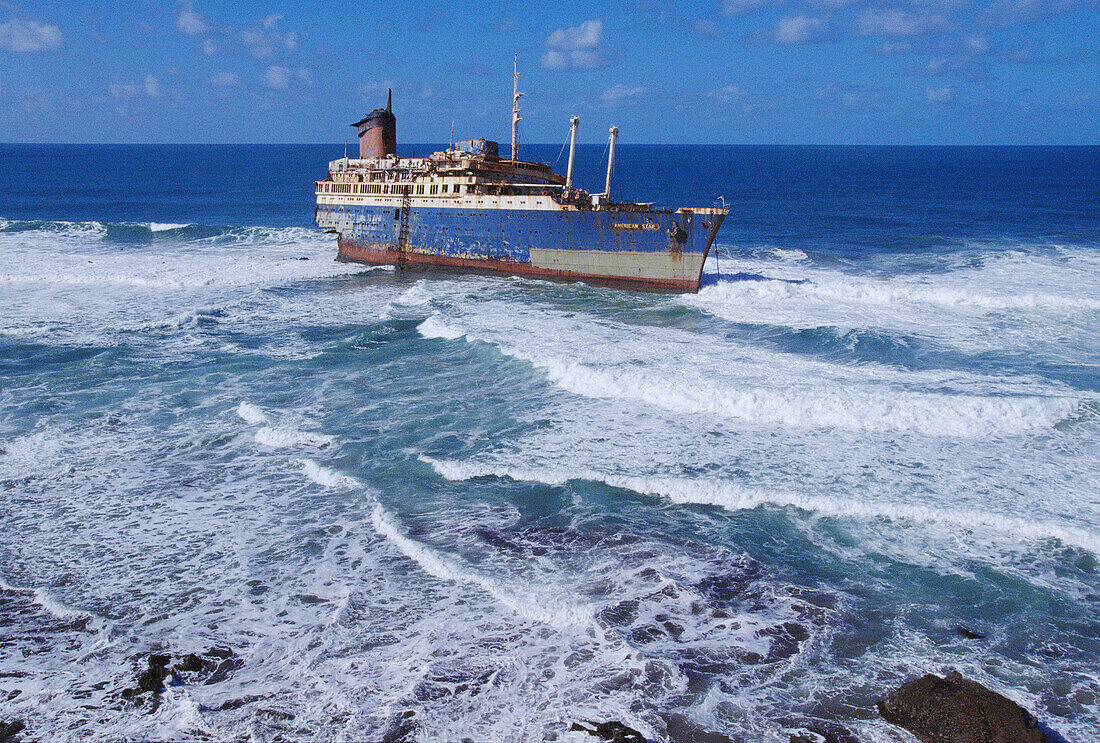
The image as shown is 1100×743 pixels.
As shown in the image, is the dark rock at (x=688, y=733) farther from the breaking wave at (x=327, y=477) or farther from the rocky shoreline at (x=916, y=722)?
the breaking wave at (x=327, y=477)

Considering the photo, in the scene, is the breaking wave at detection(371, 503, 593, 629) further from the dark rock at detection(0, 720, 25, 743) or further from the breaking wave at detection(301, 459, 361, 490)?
the dark rock at detection(0, 720, 25, 743)

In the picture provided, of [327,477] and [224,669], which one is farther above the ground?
[327,477]

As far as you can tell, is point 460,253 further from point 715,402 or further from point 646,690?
point 646,690

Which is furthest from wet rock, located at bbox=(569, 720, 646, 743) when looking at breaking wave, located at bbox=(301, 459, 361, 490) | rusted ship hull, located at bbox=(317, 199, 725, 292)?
rusted ship hull, located at bbox=(317, 199, 725, 292)

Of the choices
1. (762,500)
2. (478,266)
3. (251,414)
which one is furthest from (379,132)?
(762,500)

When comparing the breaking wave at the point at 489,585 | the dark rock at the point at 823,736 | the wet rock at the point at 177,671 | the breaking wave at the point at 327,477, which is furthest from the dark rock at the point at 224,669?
the dark rock at the point at 823,736

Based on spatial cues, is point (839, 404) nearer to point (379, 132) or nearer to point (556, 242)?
point (556, 242)
